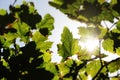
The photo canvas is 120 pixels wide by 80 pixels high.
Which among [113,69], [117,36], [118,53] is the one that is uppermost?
[117,36]

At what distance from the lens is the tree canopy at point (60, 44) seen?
1.76 m

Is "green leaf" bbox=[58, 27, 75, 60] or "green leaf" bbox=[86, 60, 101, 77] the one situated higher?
"green leaf" bbox=[58, 27, 75, 60]

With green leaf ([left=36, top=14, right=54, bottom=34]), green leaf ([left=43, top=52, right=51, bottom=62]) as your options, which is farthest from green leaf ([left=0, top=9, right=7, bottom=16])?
green leaf ([left=43, top=52, right=51, bottom=62])

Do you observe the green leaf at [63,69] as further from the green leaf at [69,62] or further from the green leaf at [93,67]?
the green leaf at [93,67]

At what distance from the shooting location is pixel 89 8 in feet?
5.67

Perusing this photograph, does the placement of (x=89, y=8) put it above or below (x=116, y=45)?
above

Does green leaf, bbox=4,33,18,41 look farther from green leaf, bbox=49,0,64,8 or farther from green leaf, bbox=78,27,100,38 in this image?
green leaf, bbox=78,27,100,38

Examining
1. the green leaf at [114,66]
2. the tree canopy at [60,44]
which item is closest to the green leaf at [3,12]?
the tree canopy at [60,44]

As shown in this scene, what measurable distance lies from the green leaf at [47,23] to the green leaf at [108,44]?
0.49m

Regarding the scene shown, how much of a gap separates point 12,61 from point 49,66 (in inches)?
11.6

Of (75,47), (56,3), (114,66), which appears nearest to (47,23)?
(56,3)

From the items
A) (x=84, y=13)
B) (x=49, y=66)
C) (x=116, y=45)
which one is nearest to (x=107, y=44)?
(x=116, y=45)

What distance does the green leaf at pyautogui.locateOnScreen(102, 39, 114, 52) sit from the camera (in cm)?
189

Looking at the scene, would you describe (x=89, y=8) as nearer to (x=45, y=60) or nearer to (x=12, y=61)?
(x=45, y=60)
